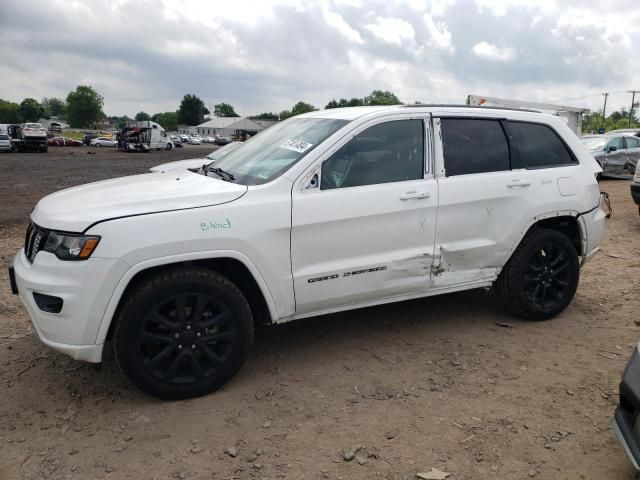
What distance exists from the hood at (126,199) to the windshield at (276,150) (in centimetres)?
22

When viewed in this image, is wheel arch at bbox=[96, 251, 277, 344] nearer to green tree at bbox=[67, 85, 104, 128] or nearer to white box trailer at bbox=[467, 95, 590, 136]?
white box trailer at bbox=[467, 95, 590, 136]

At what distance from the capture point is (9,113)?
102 metres

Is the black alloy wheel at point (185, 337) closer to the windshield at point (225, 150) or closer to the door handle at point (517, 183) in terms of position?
the windshield at point (225, 150)

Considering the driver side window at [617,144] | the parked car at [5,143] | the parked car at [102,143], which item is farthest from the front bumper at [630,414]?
the parked car at [102,143]

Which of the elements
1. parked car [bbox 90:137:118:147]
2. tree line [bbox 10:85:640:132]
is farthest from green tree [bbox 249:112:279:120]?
parked car [bbox 90:137:118:147]

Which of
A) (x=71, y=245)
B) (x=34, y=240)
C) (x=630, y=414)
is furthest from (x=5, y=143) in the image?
(x=630, y=414)

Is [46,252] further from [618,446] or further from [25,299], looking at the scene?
[618,446]

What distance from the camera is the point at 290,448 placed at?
289cm

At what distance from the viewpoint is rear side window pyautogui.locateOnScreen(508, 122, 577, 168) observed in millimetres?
4398

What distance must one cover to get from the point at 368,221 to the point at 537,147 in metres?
1.83

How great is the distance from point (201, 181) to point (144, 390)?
4.62ft

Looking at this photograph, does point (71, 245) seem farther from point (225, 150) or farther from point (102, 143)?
point (102, 143)

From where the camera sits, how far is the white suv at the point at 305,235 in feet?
10.1

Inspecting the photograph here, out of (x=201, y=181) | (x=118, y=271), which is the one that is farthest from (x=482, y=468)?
(x=201, y=181)
